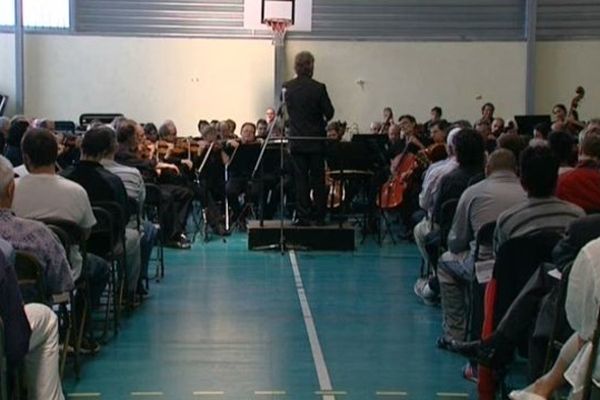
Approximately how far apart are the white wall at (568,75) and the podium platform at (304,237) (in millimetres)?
8658

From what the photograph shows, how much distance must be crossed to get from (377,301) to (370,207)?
4356mm

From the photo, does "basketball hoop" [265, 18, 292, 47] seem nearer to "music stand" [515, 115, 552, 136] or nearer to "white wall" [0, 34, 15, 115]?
"music stand" [515, 115, 552, 136]

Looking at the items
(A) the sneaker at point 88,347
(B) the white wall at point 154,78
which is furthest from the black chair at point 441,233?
(B) the white wall at point 154,78

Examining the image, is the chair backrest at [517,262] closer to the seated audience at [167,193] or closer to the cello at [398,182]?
the seated audience at [167,193]

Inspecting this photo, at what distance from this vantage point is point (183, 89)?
1747cm

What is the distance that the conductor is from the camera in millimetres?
9961

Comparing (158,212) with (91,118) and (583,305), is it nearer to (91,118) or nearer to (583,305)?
(583,305)

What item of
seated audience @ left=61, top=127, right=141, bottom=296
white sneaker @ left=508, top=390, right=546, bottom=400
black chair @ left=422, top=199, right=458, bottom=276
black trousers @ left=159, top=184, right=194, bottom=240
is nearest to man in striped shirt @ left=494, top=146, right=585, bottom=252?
white sneaker @ left=508, top=390, right=546, bottom=400

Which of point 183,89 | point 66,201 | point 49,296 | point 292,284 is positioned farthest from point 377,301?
point 183,89

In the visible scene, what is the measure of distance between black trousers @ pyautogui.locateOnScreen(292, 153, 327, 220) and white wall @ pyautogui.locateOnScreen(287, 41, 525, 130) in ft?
24.4

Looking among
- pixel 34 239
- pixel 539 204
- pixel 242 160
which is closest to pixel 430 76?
pixel 242 160

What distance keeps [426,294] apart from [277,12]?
31.1ft

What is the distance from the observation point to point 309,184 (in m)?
10.2

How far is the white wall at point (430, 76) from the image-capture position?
57.8 ft
